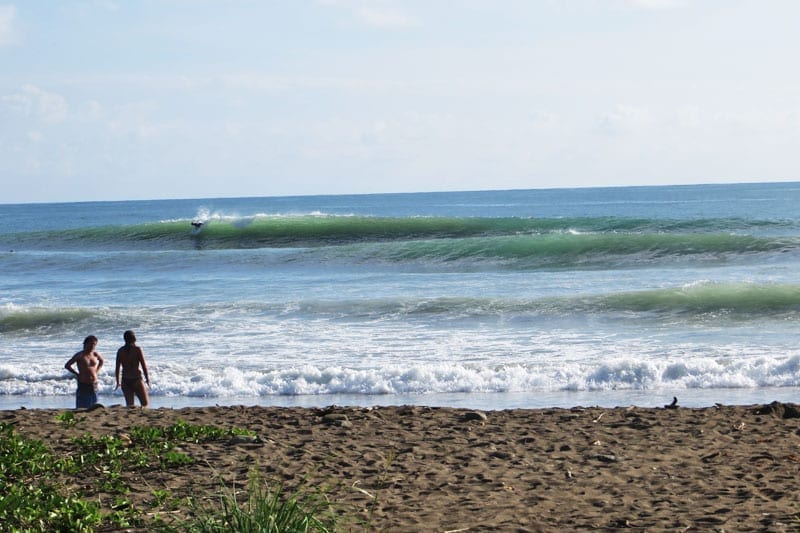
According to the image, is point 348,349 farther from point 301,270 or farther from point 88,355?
point 301,270

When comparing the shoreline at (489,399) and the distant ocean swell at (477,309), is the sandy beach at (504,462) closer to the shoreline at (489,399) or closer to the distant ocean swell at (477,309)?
the shoreline at (489,399)

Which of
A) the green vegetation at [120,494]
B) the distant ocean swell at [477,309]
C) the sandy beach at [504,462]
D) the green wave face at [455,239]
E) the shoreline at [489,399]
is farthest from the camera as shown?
the green wave face at [455,239]

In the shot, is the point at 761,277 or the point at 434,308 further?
the point at 761,277

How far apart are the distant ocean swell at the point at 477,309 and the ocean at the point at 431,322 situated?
0.20 feet

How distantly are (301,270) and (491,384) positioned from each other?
1780 centimetres

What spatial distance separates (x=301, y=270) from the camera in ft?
94.6

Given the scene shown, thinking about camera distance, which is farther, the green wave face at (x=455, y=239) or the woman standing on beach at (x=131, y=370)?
the green wave face at (x=455, y=239)

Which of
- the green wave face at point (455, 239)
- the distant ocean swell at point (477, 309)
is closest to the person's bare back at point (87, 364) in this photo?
the distant ocean swell at point (477, 309)

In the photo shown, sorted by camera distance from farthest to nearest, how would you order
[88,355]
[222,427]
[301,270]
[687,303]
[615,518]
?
[301,270], [687,303], [88,355], [222,427], [615,518]

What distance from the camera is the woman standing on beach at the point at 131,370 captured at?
34.4 feet

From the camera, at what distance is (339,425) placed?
822 cm

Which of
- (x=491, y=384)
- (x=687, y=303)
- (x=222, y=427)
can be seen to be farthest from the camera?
(x=687, y=303)

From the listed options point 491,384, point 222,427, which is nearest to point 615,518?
point 222,427

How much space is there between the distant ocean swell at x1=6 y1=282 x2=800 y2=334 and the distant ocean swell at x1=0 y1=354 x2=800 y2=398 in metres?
4.90
